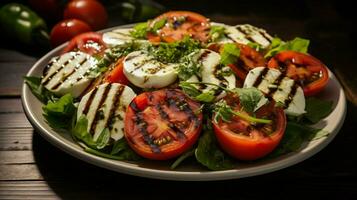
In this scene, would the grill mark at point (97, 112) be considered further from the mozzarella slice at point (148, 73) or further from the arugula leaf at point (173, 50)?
the arugula leaf at point (173, 50)

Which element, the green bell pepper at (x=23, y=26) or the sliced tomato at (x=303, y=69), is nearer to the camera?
the sliced tomato at (x=303, y=69)

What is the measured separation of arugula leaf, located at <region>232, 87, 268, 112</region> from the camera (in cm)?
223

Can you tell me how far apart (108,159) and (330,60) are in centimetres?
189

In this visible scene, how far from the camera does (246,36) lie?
9.98 ft

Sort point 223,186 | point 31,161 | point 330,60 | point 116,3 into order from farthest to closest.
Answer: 1. point 116,3
2. point 330,60
3. point 31,161
4. point 223,186

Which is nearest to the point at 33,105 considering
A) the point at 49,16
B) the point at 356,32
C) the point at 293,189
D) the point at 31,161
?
the point at 31,161

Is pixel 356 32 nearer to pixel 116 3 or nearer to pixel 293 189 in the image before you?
pixel 116 3

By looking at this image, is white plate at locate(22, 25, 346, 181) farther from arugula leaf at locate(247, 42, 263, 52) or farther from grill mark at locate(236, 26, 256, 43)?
grill mark at locate(236, 26, 256, 43)

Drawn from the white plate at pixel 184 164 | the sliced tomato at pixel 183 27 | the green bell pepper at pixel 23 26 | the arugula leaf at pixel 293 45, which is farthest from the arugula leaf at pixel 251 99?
the green bell pepper at pixel 23 26

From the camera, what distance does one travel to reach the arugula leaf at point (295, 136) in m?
2.24

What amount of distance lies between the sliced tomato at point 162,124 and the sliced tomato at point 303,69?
62 centimetres

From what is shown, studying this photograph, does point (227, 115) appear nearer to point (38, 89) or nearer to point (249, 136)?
point (249, 136)

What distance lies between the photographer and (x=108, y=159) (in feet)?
7.20

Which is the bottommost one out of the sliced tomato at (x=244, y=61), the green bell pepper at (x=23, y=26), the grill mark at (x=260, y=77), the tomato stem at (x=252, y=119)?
the green bell pepper at (x=23, y=26)
